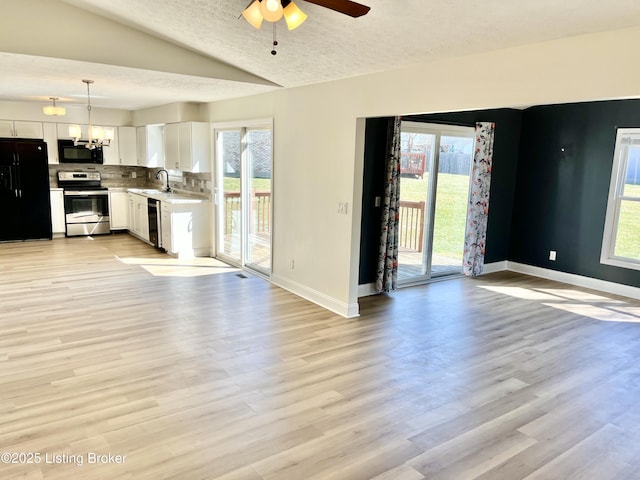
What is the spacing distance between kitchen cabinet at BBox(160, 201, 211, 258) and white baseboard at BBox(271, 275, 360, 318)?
2.00 meters

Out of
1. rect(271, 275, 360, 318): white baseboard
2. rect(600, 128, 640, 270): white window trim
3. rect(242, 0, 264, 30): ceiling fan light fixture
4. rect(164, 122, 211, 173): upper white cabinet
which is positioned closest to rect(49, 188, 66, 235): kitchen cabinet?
rect(164, 122, 211, 173): upper white cabinet

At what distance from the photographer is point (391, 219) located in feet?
18.0

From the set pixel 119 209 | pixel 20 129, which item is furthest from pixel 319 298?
pixel 20 129

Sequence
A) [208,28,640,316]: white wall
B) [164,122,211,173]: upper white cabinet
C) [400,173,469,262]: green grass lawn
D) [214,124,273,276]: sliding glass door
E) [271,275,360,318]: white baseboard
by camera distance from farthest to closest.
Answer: [164,122,211,173]: upper white cabinet < [214,124,273,276]: sliding glass door < [400,173,469,262]: green grass lawn < [271,275,360,318]: white baseboard < [208,28,640,316]: white wall

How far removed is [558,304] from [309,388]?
12.0 feet

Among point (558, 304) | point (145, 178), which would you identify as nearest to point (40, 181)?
point (145, 178)

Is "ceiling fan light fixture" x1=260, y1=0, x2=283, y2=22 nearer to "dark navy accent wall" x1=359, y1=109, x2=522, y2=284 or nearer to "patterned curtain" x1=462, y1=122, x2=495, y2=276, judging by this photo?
"dark navy accent wall" x1=359, y1=109, x2=522, y2=284

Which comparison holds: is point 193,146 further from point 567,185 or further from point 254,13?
point 567,185

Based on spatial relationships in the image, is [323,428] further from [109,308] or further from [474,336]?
[109,308]

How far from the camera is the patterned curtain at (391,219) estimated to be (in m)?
5.31

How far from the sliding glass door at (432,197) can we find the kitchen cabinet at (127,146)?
5.85 m

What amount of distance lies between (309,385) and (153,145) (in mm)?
6716

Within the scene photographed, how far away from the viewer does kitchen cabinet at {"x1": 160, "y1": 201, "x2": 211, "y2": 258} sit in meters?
7.17

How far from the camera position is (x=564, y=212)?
6484 millimetres
